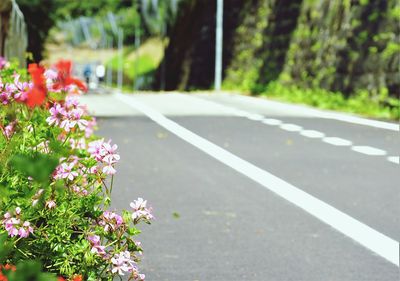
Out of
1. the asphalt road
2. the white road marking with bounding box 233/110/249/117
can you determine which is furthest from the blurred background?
the asphalt road

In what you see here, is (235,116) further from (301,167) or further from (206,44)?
(206,44)

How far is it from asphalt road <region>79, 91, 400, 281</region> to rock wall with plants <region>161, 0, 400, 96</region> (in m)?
4.55

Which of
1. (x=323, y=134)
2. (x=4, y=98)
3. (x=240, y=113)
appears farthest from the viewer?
(x=240, y=113)

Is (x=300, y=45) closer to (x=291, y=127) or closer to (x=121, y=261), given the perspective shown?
(x=291, y=127)

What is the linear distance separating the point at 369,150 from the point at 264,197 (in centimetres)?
431

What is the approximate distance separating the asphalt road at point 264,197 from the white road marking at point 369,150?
13 mm

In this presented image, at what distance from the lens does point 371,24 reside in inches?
898

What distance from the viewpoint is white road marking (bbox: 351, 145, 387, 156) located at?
12.6 m

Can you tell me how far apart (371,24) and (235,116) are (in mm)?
4733

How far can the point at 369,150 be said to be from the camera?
12992mm

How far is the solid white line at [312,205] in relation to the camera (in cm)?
670

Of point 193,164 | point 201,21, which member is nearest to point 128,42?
point 201,21

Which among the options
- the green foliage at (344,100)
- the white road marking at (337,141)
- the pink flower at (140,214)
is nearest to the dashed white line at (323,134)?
the white road marking at (337,141)

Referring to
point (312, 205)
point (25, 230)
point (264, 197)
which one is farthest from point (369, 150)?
point (25, 230)
